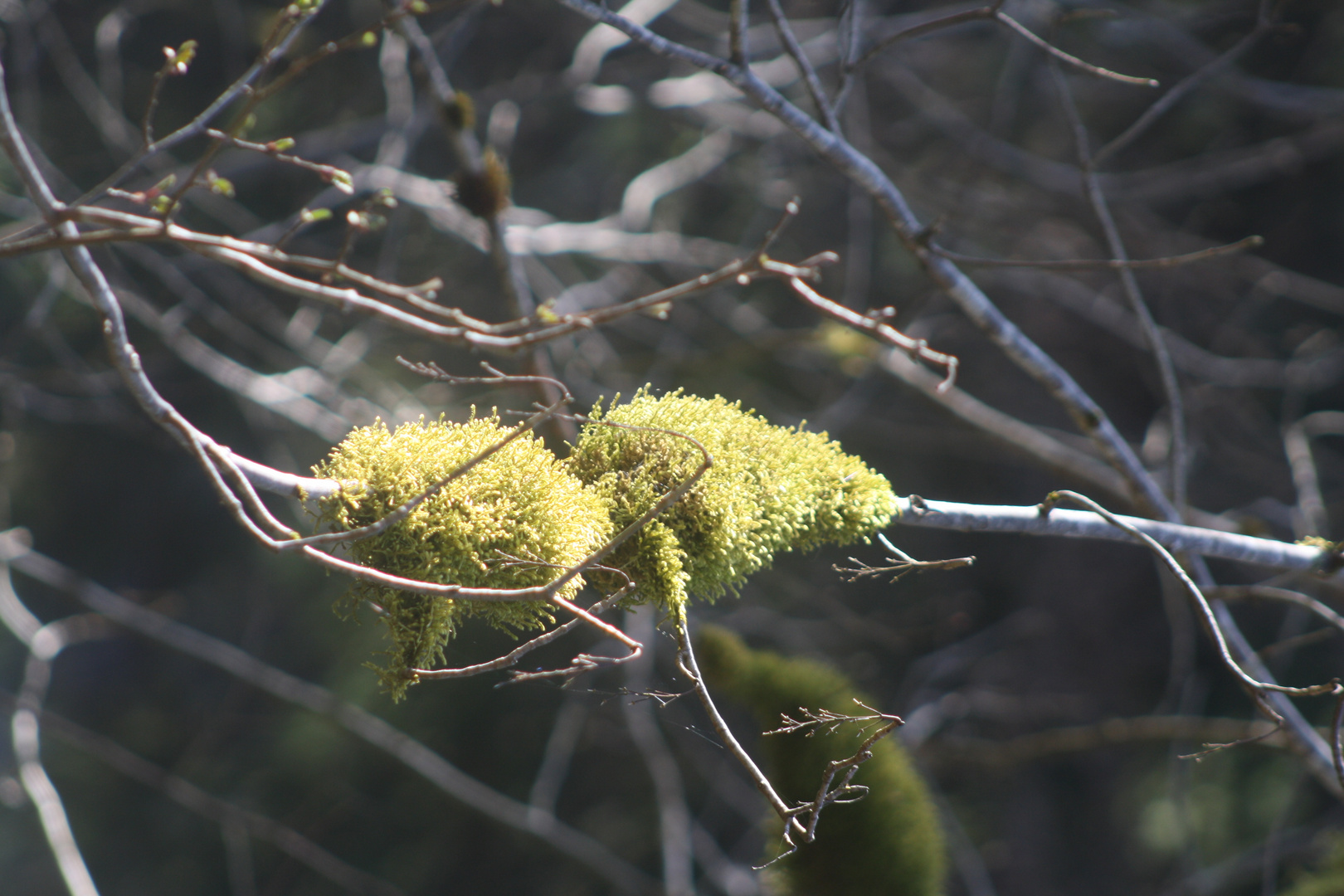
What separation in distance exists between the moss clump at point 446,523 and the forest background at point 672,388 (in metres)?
1.55

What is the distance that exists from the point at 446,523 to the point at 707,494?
26cm

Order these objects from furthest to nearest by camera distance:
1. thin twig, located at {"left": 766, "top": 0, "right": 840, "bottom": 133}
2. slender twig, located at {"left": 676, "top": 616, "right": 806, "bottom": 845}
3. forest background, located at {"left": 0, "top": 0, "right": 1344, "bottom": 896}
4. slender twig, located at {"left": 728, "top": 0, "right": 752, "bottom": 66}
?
forest background, located at {"left": 0, "top": 0, "right": 1344, "bottom": 896} < thin twig, located at {"left": 766, "top": 0, "right": 840, "bottom": 133} < slender twig, located at {"left": 728, "top": 0, "right": 752, "bottom": 66} < slender twig, located at {"left": 676, "top": 616, "right": 806, "bottom": 845}

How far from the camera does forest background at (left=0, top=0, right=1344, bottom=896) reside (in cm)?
270

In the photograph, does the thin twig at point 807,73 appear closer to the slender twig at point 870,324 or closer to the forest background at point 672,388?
the slender twig at point 870,324

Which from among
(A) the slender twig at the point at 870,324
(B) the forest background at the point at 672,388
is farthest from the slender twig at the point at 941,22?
(B) the forest background at the point at 672,388

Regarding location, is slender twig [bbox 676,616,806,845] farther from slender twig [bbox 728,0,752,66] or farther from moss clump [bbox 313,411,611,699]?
slender twig [bbox 728,0,752,66]

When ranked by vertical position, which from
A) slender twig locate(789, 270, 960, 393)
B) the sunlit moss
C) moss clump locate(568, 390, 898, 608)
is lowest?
the sunlit moss

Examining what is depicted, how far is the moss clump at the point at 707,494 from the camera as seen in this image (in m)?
0.79

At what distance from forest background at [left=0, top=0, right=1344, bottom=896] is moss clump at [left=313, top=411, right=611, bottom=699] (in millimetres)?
1554

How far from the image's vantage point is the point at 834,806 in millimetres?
1069

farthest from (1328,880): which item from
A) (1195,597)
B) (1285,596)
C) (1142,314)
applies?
(1142,314)

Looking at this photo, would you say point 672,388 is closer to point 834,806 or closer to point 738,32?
point 738,32

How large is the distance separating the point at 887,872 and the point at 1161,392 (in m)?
3.09

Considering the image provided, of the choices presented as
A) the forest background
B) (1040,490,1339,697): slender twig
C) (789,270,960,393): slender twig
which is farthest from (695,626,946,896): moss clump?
the forest background
